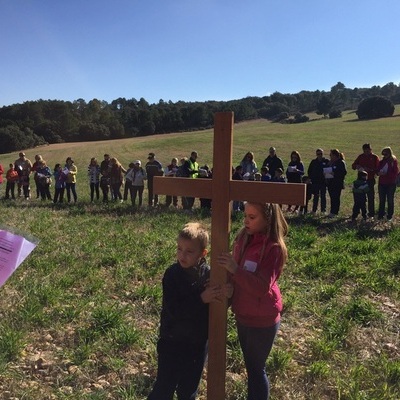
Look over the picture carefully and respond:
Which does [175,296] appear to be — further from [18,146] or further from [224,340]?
[18,146]

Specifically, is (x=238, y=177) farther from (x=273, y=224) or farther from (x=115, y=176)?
(x=273, y=224)

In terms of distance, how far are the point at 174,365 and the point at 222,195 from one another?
1.25 m

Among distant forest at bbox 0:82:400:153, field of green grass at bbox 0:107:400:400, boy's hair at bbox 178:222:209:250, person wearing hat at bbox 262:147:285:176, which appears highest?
distant forest at bbox 0:82:400:153

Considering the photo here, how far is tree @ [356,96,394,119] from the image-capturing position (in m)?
82.8

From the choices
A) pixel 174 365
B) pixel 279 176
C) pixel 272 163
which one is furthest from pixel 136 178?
pixel 174 365

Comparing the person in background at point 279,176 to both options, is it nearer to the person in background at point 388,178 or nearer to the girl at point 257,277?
the person in background at point 388,178

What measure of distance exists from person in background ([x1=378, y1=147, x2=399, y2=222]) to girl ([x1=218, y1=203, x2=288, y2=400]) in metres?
8.08

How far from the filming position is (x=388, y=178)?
1000 cm

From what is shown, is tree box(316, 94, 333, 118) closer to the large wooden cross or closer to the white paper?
the large wooden cross

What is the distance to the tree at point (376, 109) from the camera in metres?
82.8

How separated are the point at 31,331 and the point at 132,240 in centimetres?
368

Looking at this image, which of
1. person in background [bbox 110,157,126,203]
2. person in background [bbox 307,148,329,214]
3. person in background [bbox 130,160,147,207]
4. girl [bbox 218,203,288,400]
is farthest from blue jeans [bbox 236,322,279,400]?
A: person in background [bbox 110,157,126,203]

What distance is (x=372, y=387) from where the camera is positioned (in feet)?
12.0

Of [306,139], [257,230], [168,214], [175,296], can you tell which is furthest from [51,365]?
[306,139]
